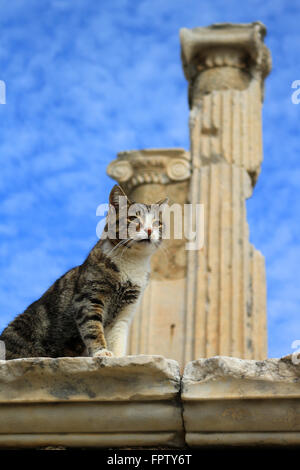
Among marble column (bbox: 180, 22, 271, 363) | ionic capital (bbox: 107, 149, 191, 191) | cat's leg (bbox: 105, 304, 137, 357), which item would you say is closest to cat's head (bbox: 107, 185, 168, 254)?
cat's leg (bbox: 105, 304, 137, 357)

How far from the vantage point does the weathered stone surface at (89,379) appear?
2408 mm

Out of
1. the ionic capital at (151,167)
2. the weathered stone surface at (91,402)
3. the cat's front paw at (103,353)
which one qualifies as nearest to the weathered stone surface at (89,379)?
the weathered stone surface at (91,402)

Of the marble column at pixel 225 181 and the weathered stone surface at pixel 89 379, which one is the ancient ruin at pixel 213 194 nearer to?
the marble column at pixel 225 181

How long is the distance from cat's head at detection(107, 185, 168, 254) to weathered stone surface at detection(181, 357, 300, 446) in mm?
1472

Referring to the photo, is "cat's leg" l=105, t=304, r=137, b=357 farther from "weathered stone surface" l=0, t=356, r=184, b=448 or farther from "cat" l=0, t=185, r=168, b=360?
"weathered stone surface" l=0, t=356, r=184, b=448

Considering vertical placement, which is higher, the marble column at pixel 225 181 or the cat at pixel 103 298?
the marble column at pixel 225 181

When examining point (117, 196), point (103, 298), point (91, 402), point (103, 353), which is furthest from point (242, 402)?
point (117, 196)

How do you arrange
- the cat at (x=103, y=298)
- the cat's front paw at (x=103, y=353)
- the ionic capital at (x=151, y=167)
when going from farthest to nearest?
1. the ionic capital at (x=151, y=167)
2. the cat at (x=103, y=298)
3. the cat's front paw at (x=103, y=353)

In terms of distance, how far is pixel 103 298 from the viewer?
3713 mm

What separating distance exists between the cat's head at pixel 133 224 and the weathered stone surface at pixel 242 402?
1472 mm

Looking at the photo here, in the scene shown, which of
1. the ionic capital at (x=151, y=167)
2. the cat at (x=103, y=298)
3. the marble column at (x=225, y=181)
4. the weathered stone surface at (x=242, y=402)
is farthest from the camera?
the ionic capital at (x=151, y=167)

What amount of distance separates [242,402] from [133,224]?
168cm

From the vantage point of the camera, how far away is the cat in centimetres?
375
